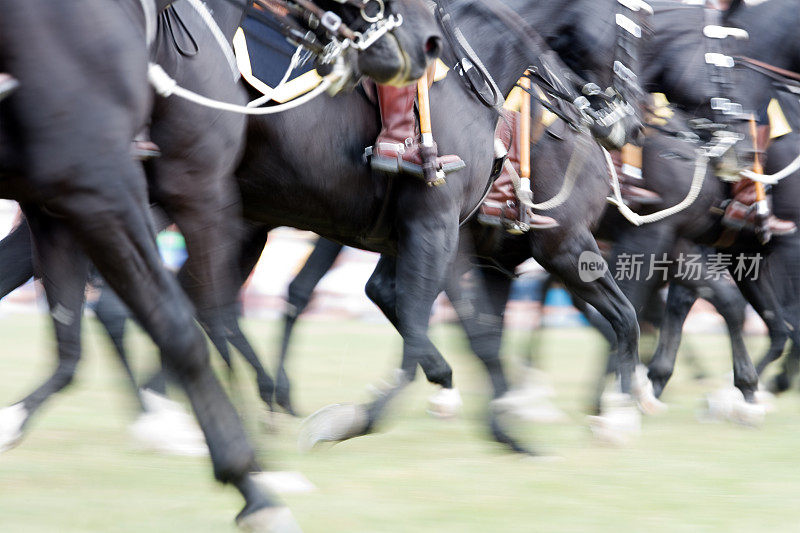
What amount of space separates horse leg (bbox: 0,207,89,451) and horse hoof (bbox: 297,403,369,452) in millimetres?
1175

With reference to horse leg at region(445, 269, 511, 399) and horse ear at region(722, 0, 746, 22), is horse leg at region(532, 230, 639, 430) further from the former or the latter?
horse ear at region(722, 0, 746, 22)

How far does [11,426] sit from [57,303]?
57cm

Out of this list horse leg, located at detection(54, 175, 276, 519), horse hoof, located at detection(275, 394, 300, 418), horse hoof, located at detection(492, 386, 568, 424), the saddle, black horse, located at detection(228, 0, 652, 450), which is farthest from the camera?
horse hoof, located at detection(275, 394, 300, 418)

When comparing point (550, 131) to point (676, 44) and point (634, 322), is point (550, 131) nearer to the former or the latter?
point (634, 322)

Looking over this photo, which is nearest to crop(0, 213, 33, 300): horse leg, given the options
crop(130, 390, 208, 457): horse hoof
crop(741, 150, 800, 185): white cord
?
crop(130, 390, 208, 457): horse hoof

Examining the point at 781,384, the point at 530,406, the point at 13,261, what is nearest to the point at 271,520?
the point at 13,261

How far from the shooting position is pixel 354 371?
1001 cm

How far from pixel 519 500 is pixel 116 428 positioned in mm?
2773

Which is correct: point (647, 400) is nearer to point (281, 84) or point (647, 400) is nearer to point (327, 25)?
point (281, 84)

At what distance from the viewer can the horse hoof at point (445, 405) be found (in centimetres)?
729

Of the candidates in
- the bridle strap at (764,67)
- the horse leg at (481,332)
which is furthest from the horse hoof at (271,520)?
the bridle strap at (764,67)

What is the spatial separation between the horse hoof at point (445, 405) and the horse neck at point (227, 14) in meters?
3.45

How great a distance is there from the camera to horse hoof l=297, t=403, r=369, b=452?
5.32 meters

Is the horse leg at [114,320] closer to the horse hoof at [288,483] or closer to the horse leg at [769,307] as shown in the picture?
the horse hoof at [288,483]
